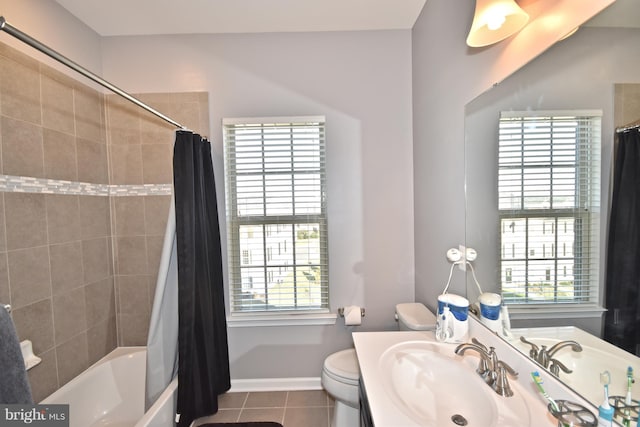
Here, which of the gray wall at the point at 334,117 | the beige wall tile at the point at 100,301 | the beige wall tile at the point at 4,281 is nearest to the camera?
the beige wall tile at the point at 4,281

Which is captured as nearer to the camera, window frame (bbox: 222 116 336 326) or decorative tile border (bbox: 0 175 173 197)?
decorative tile border (bbox: 0 175 173 197)

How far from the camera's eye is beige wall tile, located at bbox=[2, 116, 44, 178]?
1.32m

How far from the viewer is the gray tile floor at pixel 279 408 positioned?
1710 mm

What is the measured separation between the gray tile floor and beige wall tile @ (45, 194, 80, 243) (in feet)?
4.87

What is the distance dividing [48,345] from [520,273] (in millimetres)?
2441

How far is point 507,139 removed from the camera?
991 mm

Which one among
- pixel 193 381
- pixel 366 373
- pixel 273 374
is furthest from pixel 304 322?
pixel 366 373

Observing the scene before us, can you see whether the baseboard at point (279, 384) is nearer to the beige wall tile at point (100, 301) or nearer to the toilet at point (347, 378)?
the toilet at point (347, 378)

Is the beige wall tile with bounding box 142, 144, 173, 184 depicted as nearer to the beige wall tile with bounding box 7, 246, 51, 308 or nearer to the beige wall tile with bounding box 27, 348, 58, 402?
the beige wall tile with bounding box 7, 246, 51, 308

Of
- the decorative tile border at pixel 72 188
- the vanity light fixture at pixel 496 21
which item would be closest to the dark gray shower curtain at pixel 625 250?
the vanity light fixture at pixel 496 21

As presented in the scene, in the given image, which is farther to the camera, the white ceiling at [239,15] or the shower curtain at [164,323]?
the white ceiling at [239,15]

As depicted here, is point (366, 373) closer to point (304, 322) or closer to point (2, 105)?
point (304, 322)

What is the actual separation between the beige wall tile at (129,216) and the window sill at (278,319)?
0.99 m

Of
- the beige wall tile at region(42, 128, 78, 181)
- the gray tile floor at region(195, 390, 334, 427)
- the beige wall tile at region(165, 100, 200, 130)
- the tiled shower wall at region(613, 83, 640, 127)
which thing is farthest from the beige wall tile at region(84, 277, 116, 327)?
the tiled shower wall at region(613, 83, 640, 127)
